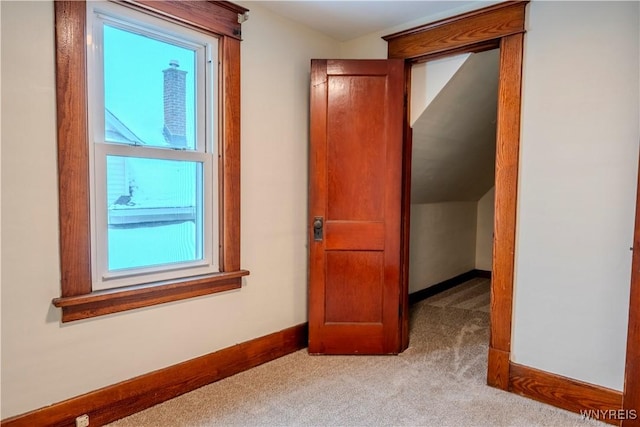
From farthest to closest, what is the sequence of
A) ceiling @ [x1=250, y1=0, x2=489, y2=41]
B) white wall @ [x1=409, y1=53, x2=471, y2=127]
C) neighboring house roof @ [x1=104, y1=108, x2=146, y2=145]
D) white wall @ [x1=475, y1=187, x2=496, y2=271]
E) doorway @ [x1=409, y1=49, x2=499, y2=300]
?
1. white wall @ [x1=475, y1=187, x2=496, y2=271]
2. doorway @ [x1=409, y1=49, x2=499, y2=300]
3. white wall @ [x1=409, y1=53, x2=471, y2=127]
4. ceiling @ [x1=250, y1=0, x2=489, y2=41]
5. neighboring house roof @ [x1=104, y1=108, x2=146, y2=145]

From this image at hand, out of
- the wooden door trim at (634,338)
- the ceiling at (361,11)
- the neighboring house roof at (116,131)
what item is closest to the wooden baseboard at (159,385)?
the neighboring house roof at (116,131)

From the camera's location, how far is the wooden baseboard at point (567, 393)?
1.97 metres

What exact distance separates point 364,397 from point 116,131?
1940mm

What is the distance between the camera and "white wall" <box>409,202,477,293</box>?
13.5 ft

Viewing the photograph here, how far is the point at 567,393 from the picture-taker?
6.86ft

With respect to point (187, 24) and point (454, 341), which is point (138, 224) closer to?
point (187, 24)

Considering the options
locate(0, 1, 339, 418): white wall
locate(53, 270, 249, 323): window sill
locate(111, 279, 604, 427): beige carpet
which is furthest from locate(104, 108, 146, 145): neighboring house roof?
locate(111, 279, 604, 427): beige carpet

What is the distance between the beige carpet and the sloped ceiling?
159 centimetres

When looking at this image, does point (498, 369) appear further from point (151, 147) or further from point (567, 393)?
point (151, 147)

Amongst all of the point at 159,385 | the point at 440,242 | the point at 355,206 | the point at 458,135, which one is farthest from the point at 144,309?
the point at 440,242

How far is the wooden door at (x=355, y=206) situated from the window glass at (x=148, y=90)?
2.82 feet

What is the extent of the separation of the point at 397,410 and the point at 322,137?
5.69 ft

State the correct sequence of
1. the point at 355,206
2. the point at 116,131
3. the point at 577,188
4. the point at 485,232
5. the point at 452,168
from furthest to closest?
the point at 485,232 → the point at 452,168 → the point at 355,206 → the point at 577,188 → the point at 116,131

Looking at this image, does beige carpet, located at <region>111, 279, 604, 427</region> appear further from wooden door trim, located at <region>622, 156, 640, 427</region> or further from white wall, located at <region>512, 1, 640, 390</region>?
white wall, located at <region>512, 1, 640, 390</region>
